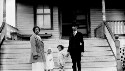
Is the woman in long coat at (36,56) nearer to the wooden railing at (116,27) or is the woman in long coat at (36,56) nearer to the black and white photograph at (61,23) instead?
the black and white photograph at (61,23)

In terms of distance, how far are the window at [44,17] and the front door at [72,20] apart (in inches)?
40.0

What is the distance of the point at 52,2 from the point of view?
68.1ft

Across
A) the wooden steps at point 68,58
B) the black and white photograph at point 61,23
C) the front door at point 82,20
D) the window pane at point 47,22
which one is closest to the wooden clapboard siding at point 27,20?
the black and white photograph at point 61,23

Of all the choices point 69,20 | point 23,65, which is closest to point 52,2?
point 69,20

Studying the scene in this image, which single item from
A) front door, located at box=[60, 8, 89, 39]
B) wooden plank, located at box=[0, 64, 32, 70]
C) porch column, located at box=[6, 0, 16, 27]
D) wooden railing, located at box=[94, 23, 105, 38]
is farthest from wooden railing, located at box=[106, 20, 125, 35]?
wooden plank, located at box=[0, 64, 32, 70]

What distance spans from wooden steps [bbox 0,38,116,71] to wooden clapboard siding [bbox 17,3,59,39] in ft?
14.0

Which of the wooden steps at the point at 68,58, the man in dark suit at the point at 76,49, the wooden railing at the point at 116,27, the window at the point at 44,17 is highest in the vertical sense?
the window at the point at 44,17

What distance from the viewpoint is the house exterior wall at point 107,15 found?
20969 millimetres

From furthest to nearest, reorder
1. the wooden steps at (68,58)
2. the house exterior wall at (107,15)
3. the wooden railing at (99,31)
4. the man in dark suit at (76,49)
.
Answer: the house exterior wall at (107,15) → the wooden railing at (99,31) → the wooden steps at (68,58) → the man in dark suit at (76,49)

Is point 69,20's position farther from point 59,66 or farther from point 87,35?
point 59,66

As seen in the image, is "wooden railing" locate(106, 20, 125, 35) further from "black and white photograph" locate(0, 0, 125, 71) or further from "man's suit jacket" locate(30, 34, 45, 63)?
"man's suit jacket" locate(30, 34, 45, 63)

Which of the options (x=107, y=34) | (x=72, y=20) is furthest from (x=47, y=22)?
(x=107, y=34)

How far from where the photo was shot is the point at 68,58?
47.2 ft

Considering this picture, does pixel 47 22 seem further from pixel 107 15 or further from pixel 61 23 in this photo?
pixel 107 15
